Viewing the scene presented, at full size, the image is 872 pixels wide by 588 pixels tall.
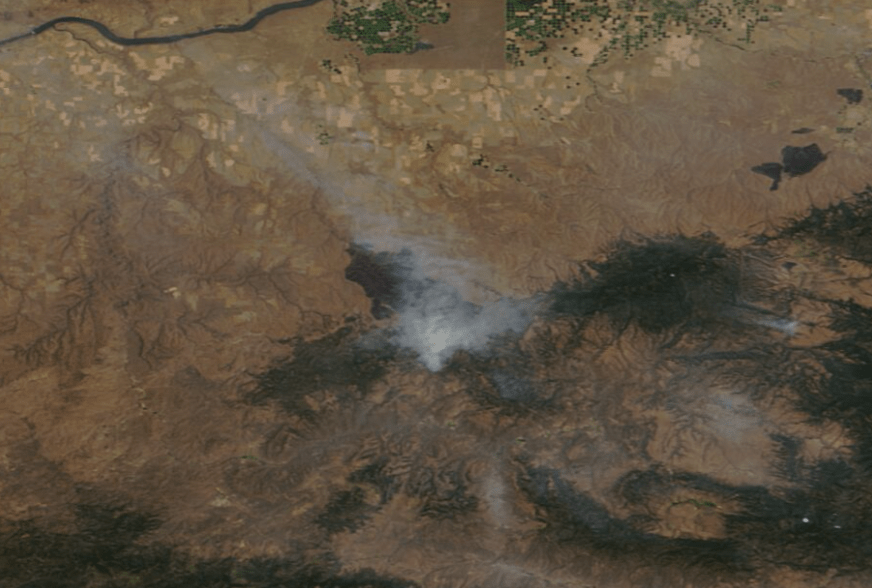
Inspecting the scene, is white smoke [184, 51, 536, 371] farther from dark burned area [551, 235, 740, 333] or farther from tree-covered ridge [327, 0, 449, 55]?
tree-covered ridge [327, 0, 449, 55]

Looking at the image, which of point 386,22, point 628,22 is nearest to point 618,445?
point 628,22

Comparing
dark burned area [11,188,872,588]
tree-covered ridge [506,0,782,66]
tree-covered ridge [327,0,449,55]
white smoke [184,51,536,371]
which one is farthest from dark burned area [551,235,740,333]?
tree-covered ridge [327,0,449,55]

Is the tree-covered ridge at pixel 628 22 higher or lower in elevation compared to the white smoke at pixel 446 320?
higher

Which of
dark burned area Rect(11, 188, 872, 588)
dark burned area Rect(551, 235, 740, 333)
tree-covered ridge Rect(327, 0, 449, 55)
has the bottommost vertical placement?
dark burned area Rect(11, 188, 872, 588)

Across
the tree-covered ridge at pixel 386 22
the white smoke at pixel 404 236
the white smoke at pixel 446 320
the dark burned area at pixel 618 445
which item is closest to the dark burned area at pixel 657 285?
the dark burned area at pixel 618 445

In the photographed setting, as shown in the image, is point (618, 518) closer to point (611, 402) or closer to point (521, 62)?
point (611, 402)

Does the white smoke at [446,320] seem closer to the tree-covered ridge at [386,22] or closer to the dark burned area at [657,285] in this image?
the dark burned area at [657,285]

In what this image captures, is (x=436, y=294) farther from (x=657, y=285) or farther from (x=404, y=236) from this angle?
(x=657, y=285)
